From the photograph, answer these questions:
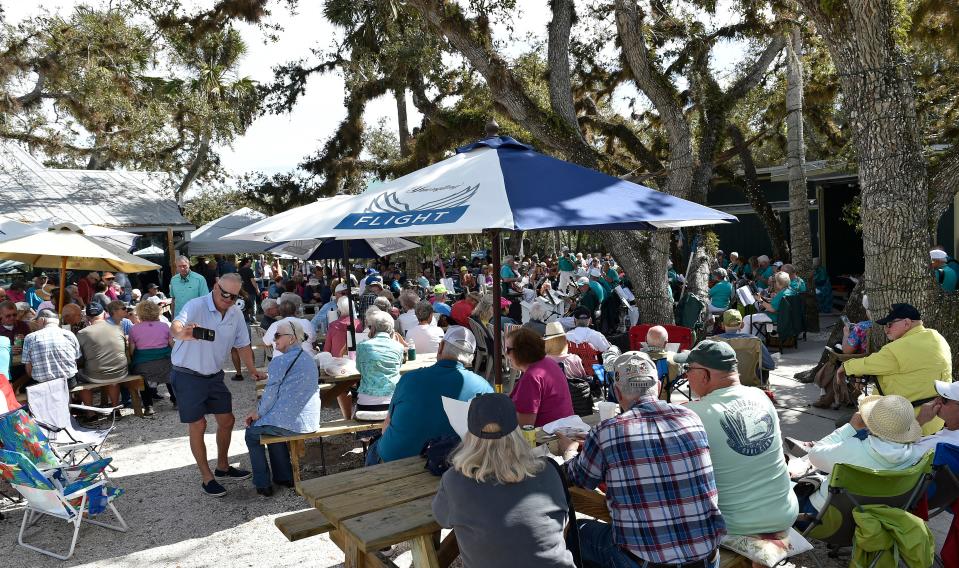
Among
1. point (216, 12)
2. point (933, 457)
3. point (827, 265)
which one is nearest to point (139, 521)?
point (933, 457)

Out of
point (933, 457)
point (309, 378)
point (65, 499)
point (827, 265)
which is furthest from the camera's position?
point (827, 265)

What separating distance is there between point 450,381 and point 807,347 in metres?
8.79

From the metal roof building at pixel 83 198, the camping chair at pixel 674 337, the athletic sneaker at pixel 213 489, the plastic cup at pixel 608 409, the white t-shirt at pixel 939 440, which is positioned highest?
the metal roof building at pixel 83 198

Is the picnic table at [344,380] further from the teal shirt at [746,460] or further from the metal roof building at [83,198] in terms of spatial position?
the metal roof building at [83,198]

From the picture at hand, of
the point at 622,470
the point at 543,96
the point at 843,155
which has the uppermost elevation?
the point at 543,96

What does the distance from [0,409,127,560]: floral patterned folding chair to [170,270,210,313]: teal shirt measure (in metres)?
4.85

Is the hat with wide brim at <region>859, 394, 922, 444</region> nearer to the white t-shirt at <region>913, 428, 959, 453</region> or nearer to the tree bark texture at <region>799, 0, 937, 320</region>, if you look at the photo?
the white t-shirt at <region>913, 428, 959, 453</region>

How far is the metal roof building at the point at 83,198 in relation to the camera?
16141 mm

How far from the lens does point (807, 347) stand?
10.7 m

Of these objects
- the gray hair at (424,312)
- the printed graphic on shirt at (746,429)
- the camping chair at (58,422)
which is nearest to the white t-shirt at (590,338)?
the gray hair at (424,312)

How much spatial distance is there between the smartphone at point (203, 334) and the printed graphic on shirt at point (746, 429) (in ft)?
12.6

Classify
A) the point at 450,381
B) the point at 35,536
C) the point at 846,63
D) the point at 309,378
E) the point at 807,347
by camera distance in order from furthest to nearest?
the point at 807,347
the point at 846,63
the point at 309,378
the point at 35,536
the point at 450,381

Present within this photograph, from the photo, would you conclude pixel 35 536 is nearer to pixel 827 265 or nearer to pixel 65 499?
pixel 65 499

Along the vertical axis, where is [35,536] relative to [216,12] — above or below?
below
